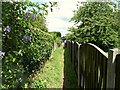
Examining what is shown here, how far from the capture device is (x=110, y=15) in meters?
10.8

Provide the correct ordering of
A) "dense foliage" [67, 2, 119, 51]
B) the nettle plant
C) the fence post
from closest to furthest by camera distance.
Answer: the fence post < the nettle plant < "dense foliage" [67, 2, 119, 51]

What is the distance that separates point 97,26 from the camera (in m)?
9.96

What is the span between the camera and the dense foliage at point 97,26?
33.0 feet

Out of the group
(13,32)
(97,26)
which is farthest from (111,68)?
(97,26)

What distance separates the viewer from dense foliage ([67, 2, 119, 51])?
396 inches

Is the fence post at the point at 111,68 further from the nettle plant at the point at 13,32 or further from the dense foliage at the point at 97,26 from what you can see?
the dense foliage at the point at 97,26

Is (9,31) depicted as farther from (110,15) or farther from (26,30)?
(110,15)

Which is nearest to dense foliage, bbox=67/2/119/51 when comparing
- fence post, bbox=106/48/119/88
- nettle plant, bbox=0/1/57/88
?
nettle plant, bbox=0/1/57/88

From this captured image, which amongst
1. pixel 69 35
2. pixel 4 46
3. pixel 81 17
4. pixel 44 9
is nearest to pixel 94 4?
pixel 81 17

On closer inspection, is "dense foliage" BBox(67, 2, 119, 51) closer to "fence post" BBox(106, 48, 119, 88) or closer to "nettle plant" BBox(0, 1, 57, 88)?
"nettle plant" BBox(0, 1, 57, 88)

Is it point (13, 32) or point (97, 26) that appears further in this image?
point (97, 26)

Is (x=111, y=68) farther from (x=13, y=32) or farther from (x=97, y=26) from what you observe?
(x=97, y=26)

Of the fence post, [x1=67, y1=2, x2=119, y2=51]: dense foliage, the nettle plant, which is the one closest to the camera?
the fence post

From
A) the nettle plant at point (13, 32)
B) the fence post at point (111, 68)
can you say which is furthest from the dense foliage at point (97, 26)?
the fence post at point (111, 68)
